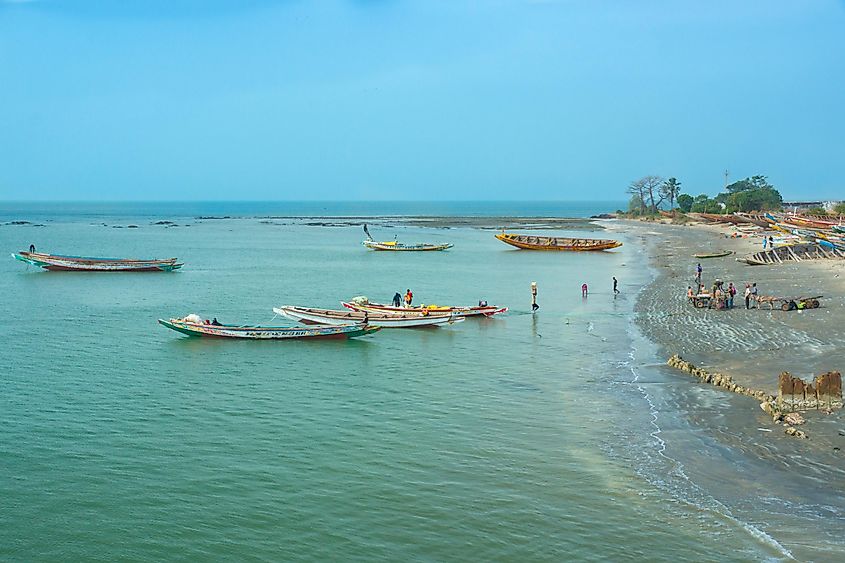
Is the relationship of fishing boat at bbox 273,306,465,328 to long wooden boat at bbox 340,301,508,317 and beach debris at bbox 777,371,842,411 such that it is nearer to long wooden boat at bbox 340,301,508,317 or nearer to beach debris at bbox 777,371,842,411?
long wooden boat at bbox 340,301,508,317

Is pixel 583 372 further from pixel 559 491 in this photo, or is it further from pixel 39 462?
pixel 39 462

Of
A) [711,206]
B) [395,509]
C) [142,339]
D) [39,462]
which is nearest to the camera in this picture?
[395,509]

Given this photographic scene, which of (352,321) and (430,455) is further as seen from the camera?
(352,321)

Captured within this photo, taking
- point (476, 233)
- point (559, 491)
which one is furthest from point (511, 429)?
point (476, 233)

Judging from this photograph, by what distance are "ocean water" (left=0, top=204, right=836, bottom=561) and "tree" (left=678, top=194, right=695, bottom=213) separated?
121 meters

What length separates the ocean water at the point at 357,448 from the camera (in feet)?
49.2

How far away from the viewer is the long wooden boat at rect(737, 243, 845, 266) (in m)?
56.1

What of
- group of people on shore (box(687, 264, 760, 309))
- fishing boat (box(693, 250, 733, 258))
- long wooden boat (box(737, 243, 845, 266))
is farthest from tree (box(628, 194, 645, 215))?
group of people on shore (box(687, 264, 760, 309))

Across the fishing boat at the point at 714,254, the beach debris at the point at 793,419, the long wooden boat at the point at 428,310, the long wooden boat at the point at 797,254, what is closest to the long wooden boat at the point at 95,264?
the long wooden boat at the point at 428,310

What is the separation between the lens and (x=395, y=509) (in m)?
16.3

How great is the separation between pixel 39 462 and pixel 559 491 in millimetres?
11655

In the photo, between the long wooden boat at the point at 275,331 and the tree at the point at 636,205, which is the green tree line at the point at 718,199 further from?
the long wooden boat at the point at 275,331

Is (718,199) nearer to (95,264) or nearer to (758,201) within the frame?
(758,201)

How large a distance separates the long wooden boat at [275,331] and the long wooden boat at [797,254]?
33815 mm
